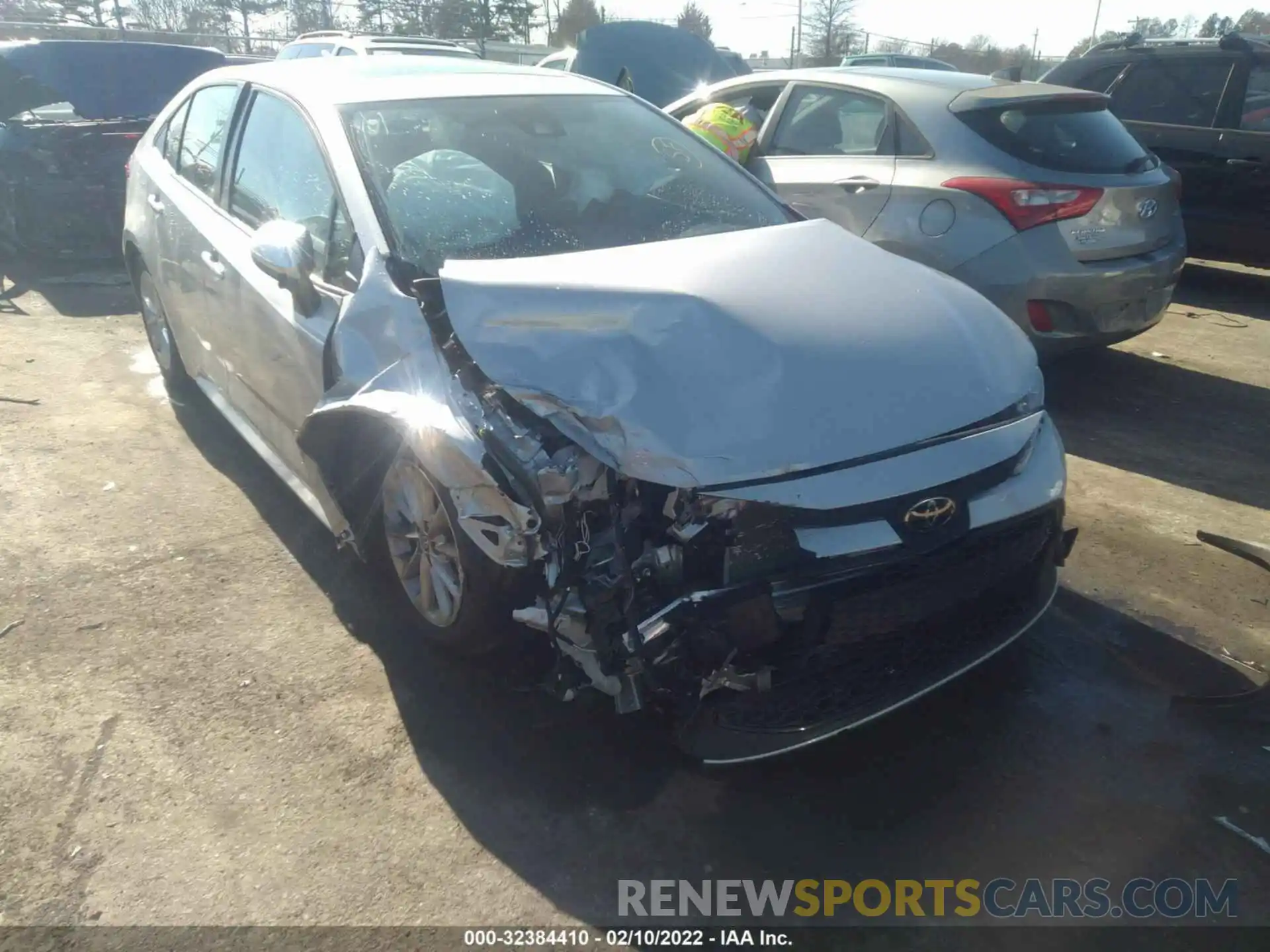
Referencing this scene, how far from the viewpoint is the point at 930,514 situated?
7.85ft

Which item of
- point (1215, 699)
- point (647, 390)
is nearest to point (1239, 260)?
point (1215, 699)

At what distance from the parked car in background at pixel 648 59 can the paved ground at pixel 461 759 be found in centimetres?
1101

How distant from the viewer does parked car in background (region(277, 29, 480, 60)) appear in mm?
10117

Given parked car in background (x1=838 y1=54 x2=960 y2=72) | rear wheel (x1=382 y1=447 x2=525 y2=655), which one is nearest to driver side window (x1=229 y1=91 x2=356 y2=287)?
rear wheel (x1=382 y1=447 x2=525 y2=655)

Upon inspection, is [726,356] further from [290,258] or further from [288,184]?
[288,184]

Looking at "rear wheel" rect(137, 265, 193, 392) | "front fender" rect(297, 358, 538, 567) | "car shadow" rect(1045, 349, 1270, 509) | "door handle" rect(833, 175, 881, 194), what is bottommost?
"car shadow" rect(1045, 349, 1270, 509)

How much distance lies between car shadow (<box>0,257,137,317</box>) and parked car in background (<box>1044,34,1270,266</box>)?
7.74 m

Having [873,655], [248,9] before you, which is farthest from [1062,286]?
[248,9]

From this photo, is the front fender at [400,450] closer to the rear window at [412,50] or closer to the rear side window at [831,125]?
the rear side window at [831,125]

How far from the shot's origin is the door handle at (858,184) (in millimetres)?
5215

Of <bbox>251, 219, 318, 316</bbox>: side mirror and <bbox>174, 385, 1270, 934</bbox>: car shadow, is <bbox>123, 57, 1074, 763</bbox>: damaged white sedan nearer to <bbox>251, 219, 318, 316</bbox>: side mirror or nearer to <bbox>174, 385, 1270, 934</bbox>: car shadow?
<bbox>251, 219, 318, 316</bbox>: side mirror

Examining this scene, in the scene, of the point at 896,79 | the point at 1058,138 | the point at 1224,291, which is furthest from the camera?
the point at 1224,291

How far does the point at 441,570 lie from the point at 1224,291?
769 cm

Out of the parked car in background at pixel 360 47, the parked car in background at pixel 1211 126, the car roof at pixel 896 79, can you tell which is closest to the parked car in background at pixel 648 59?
the parked car in background at pixel 360 47
